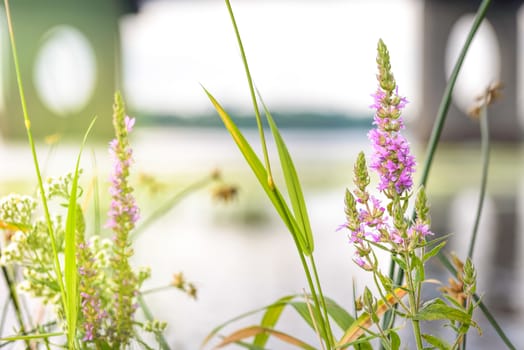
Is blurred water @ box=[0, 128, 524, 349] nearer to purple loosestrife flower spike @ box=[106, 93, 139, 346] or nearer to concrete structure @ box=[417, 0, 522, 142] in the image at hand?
purple loosestrife flower spike @ box=[106, 93, 139, 346]

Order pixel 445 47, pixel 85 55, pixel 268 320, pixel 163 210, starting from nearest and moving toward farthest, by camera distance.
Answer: pixel 268 320 → pixel 163 210 → pixel 85 55 → pixel 445 47

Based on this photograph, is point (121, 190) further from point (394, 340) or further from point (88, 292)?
point (394, 340)

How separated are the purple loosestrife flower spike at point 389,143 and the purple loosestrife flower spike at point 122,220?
20cm

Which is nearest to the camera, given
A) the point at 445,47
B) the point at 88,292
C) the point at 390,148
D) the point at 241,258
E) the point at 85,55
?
the point at 390,148

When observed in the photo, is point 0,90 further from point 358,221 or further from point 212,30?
point 358,221

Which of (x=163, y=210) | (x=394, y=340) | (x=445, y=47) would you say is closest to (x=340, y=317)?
(x=394, y=340)

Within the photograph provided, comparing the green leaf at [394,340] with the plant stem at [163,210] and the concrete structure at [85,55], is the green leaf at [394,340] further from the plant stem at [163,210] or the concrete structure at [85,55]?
the concrete structure at [85,55]

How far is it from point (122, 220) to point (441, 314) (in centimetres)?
28

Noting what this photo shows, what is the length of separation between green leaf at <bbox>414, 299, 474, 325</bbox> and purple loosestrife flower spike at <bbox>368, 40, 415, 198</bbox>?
91 mm

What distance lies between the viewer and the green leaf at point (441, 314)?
0.51 metres

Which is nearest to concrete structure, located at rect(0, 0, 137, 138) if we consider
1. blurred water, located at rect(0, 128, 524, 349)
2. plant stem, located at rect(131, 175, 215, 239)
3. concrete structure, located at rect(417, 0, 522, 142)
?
blurred water, located at rect(0, 128, 524, 349)

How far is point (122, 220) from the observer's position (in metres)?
0.60

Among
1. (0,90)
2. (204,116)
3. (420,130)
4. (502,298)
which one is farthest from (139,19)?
(502,298)

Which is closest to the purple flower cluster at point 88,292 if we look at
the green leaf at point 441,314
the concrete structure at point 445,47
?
the green leaf at point 441,314
